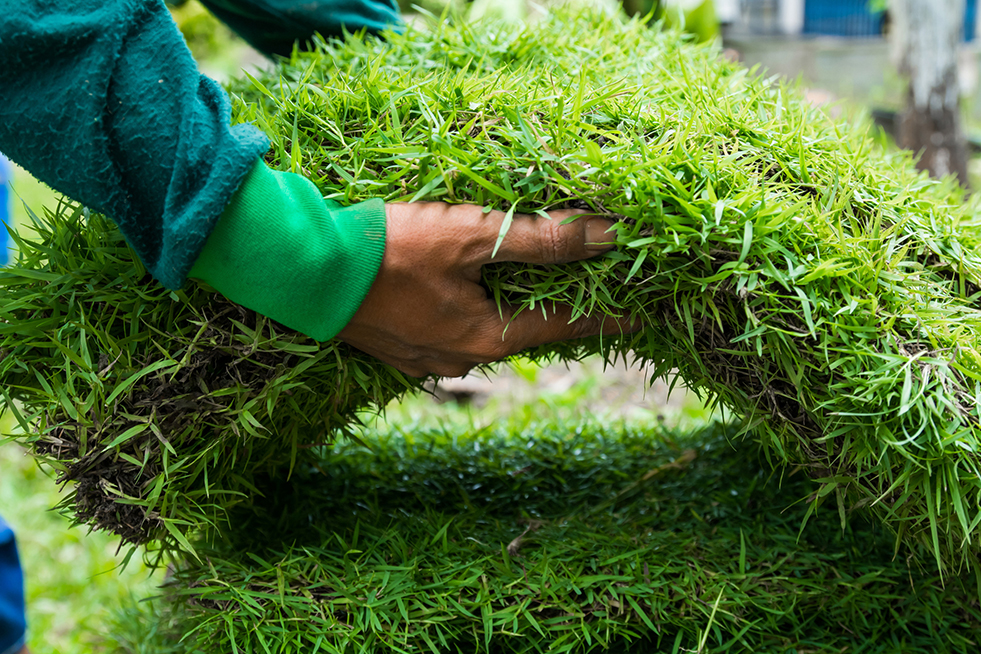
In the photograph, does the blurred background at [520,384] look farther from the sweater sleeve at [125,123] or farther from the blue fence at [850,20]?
the blue fence at [850,20]

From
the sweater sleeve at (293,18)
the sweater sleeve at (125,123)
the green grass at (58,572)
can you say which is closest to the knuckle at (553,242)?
the sweater sleeve at (125,123)

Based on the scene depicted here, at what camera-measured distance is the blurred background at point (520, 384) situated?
4.63 feet

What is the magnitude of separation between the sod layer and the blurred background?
0.61ft

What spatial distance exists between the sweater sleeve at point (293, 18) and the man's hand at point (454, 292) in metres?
0.53

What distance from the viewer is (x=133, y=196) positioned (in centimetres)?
75

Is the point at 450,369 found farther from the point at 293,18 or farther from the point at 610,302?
the point at 293,18

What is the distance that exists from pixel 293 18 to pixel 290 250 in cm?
62

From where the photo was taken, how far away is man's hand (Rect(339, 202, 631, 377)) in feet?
2.46

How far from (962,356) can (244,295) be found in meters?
0.71

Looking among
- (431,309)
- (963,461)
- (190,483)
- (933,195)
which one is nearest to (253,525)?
(190,483)

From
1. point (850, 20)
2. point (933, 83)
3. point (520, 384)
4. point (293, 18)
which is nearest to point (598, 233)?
point (293, 18)

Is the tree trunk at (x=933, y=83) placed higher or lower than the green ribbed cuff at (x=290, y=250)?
lower

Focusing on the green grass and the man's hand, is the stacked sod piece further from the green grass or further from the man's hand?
the green grass

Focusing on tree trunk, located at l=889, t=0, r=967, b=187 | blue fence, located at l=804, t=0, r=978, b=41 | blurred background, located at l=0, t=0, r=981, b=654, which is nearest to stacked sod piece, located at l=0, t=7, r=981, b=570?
blurred background, located at l=0, t=0, r=981, b=654
